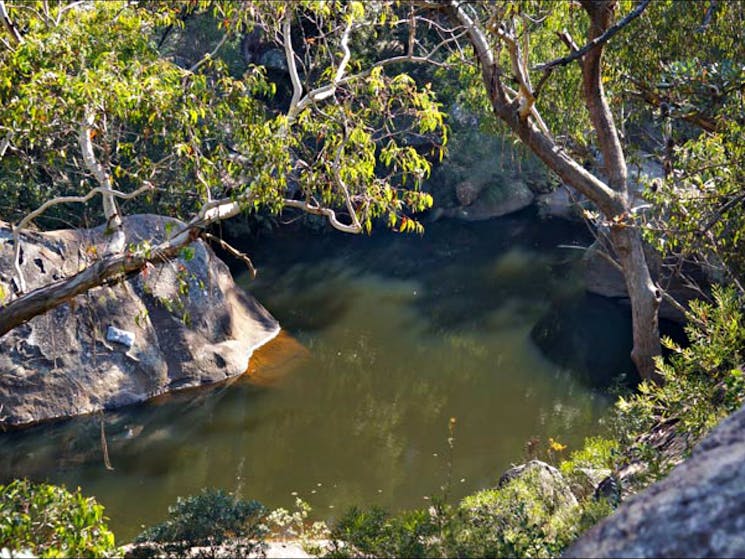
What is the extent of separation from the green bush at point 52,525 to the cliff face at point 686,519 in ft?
10.3

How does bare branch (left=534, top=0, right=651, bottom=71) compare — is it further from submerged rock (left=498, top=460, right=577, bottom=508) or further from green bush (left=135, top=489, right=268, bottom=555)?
green bush (left=135, top=489, right=268, bottom=555)

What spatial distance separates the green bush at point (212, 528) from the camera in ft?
18.6

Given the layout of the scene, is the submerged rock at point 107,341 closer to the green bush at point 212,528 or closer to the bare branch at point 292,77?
the bare branch at point 292,77

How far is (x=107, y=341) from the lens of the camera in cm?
1291

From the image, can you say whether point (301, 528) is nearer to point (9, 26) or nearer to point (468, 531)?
point (468, 531)

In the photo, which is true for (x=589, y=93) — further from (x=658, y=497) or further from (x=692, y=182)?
(x=658, y=497)

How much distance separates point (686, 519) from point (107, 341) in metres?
11.2

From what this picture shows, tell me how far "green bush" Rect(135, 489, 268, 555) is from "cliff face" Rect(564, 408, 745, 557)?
307cm

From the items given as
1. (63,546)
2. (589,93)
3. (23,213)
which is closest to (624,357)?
(589,93)

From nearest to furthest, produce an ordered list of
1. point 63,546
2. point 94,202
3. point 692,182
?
point 63,546 → point 692,182 → point 94,202

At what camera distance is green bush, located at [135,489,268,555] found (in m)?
5.66

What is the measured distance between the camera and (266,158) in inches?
289

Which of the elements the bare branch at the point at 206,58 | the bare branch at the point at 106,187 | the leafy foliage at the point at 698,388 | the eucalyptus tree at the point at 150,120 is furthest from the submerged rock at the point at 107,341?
the leafy foliage at the point at 698,388

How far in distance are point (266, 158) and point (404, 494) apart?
4.73 m
